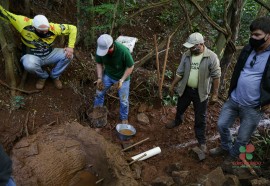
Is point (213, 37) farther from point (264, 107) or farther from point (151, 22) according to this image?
point (264, 107)

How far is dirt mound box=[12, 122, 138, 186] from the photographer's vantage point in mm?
3734

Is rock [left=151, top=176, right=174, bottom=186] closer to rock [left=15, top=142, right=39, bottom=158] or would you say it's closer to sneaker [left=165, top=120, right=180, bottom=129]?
sneaker [left=165, top=120, right=180, bottom=129]

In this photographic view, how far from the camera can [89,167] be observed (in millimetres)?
4164

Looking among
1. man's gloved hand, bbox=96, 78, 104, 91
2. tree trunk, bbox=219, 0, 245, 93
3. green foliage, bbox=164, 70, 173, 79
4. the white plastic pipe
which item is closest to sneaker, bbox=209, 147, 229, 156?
the white plastic pipe

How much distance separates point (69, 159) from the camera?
403 centimetres

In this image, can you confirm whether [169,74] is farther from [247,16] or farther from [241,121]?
[247,16]

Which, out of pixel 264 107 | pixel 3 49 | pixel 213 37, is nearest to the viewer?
pixel 264 107

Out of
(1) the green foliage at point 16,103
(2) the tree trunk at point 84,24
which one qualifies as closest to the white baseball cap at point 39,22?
(1) the green foliage at point 16,103

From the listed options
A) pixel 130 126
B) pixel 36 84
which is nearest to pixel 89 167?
pixel 130 126

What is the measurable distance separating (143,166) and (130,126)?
89 cm

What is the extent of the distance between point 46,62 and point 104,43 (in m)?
1.23

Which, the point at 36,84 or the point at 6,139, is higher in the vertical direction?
the point at 36,84

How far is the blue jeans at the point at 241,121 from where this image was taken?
11.4 feet

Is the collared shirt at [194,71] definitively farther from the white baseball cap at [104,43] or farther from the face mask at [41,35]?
the face mask at [41,35]
